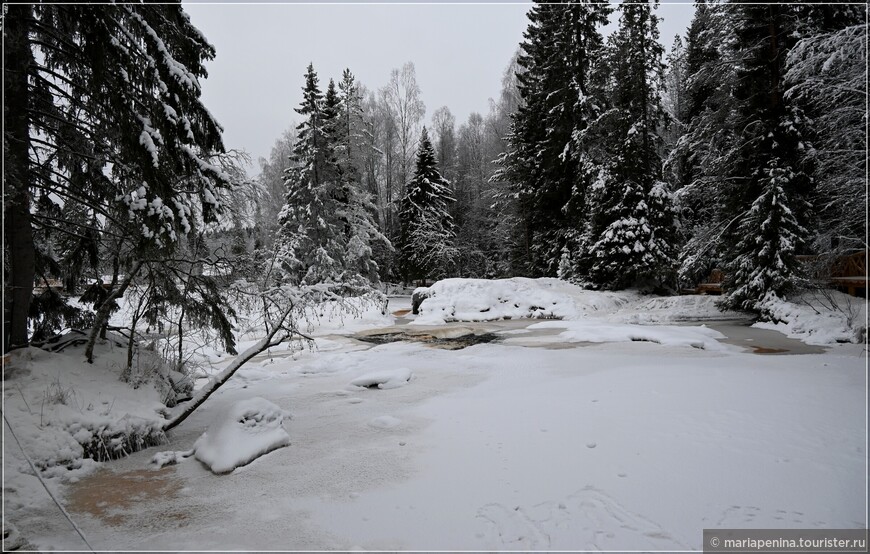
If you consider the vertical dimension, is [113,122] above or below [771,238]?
above

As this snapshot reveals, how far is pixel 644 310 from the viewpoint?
16.0 m

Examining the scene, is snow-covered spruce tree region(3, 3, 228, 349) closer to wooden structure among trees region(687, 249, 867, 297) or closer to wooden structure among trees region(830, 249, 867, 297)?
wooden structure among trees region(687, 249, 867, 297)

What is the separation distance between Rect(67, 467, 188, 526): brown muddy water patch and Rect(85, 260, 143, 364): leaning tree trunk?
69.9 inches

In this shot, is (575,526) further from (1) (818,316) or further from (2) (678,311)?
(2) (678,311)

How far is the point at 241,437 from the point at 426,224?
23.3 meters

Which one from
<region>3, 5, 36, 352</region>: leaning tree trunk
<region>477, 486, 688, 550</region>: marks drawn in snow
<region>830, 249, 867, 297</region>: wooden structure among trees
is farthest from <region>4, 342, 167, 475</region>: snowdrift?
<region>830, 249, 867, 297</region>: wooden structure among trees

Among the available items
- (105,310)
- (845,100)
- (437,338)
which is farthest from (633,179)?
(105,310)

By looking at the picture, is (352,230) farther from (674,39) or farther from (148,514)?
(674,39)

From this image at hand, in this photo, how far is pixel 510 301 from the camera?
1752 centimetres

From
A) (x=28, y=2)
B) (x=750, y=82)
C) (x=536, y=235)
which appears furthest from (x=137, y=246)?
(x=536, y=235)

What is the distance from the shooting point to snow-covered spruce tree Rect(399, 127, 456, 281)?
2700cm

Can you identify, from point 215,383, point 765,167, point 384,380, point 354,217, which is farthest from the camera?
point 354,217

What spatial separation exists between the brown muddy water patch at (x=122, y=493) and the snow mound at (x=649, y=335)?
344 inches

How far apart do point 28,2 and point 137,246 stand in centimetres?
236
